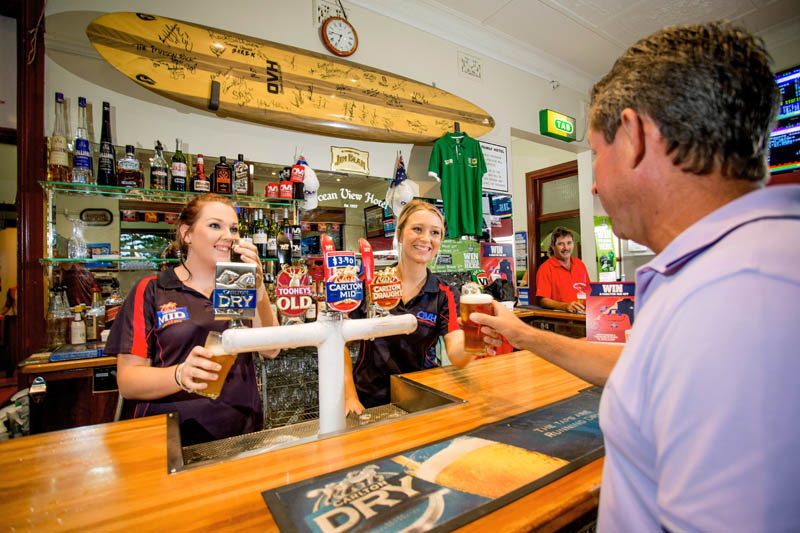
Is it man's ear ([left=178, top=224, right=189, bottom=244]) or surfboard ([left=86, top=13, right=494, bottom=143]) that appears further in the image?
surfboard ([left=86, top=13, right=494, bottom=143])

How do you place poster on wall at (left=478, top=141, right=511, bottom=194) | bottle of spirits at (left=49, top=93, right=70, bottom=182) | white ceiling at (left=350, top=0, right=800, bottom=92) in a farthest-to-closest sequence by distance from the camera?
poster on wall at (left=478, top=141, right=511, bottom=194) < white ceiling at (left=350, top=0, right=800, bottom=92) < bottle of spirits at (left=49, top=93, right=70, bottom=182)

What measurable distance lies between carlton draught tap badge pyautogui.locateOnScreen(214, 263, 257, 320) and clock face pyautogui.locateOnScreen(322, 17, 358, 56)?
3.10m

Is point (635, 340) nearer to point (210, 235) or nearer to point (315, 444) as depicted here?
point (315, 444)

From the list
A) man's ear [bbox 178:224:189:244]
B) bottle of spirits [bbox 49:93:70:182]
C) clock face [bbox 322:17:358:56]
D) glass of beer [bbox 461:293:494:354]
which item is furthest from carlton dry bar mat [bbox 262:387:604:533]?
clock face [bbox 322:17:358:56]

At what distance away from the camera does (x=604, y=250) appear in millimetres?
5367

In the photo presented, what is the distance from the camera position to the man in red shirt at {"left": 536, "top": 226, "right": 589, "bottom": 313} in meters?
4.31

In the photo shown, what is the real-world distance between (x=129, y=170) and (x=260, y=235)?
92cm

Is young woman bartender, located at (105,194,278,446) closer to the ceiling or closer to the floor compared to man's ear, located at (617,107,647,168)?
closer to the floor

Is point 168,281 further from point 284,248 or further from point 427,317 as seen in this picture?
point 284,248

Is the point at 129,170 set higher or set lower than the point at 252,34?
lower

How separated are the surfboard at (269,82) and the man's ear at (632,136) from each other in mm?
2784

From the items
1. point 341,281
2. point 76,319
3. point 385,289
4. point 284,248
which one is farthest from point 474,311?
point 76,319

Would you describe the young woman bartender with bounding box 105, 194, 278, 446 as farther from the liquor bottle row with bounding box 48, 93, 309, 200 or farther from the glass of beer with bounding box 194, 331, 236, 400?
the liquor bottle row with bounding box 48, 93, 309, 200

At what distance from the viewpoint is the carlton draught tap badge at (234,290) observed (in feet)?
2.65
